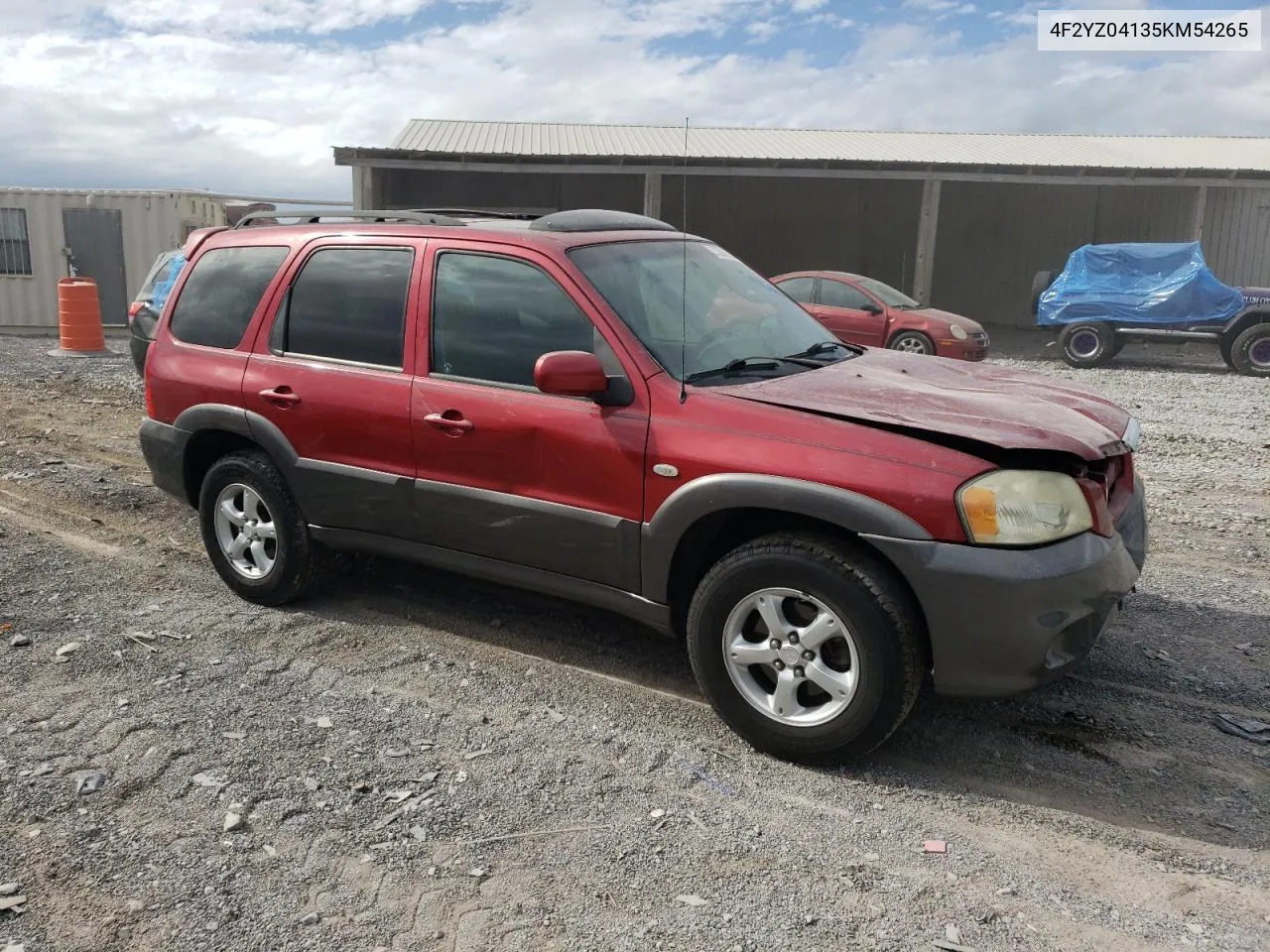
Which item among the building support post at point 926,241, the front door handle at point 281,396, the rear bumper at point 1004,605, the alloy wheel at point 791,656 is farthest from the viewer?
the building support post at point 926,241

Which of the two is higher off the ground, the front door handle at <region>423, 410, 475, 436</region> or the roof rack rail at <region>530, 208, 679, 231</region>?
the roof rack rail at <region>530, 208, 679, 231</region>

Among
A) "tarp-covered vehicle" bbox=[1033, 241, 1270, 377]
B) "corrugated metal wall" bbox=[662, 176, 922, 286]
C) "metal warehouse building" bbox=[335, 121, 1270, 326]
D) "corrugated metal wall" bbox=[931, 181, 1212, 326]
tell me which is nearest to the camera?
"tarp-covered vehicle" bbox=[1033, 241, 1270, 377]

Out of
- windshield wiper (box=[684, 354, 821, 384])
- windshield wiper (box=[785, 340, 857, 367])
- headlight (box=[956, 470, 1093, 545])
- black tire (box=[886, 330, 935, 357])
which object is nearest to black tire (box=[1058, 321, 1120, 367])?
black tire (box=[886, 330, 935, 357])

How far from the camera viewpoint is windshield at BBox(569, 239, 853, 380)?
3.85 m

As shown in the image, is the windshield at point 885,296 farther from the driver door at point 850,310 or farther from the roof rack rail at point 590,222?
the roof rack rail at point 590,222

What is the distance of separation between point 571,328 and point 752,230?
23458 mm

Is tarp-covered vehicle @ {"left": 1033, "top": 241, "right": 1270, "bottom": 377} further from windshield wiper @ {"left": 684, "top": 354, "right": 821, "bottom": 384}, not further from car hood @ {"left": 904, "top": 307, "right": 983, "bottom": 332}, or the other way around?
windshield wiper @ {"left": 684, "top": 354, "right": 821, "bottom": 384}

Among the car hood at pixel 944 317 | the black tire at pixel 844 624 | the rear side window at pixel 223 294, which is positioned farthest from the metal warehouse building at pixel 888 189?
the black tire at pixel 844 624

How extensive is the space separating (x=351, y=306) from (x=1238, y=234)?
2318cm

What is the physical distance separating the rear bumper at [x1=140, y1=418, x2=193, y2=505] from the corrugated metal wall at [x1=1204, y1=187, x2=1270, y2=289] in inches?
905

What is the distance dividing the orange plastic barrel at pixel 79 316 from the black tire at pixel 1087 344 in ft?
48.2

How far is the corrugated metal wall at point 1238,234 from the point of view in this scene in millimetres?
21891

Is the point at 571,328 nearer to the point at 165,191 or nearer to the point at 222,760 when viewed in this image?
the point at 222,760

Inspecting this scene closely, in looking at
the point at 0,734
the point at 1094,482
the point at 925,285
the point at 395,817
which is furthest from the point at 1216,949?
the point at 925,285
